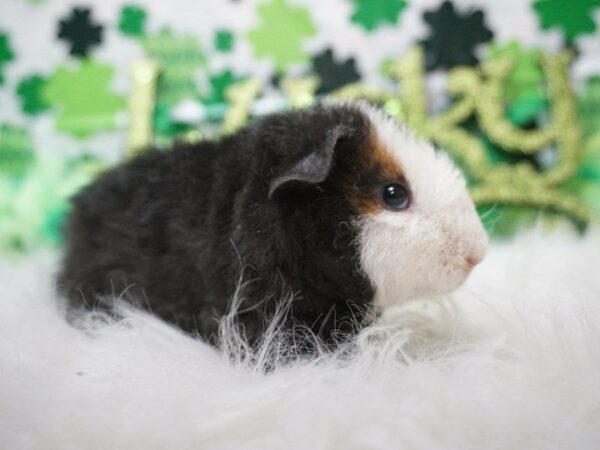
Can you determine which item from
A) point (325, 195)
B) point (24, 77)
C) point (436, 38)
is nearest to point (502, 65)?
point (436, 38)

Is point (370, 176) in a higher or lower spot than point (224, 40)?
lower

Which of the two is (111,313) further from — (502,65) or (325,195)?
(502,65)

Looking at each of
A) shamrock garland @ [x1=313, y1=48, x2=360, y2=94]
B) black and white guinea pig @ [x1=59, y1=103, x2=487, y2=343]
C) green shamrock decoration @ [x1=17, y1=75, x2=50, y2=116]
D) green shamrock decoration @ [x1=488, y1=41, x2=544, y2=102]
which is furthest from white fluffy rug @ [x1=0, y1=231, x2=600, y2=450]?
green shamrock decoration @ [x1=17, y1=75, x2=50, y2=116]

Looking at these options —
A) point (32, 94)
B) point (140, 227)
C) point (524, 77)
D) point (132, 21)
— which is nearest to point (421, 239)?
point (140, 227)

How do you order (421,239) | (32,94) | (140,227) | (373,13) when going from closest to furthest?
(421,239)
(140,227)
(373,13)
(32,94)

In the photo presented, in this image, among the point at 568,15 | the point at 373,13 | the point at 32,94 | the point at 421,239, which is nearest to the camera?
the point at 421,239

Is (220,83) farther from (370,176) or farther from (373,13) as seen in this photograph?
(370,176)

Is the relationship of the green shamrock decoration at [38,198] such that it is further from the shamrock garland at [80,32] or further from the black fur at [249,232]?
the black fur at [249,232]

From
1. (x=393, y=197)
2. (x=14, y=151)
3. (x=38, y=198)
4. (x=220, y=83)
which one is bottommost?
(x=38, y=198)
